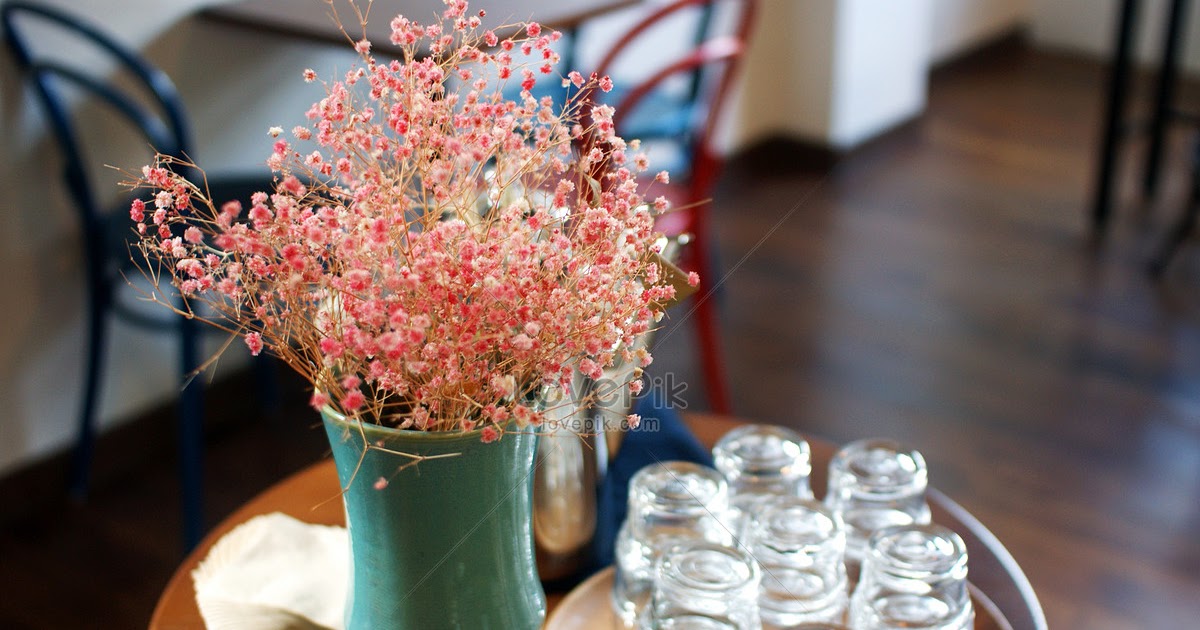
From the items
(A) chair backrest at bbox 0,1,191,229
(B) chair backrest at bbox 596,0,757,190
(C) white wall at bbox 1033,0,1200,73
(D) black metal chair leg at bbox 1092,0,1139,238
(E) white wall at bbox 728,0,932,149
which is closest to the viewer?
(A) chair backrest at bbox 0,1,191,229

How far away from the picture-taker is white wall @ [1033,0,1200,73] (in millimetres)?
4141

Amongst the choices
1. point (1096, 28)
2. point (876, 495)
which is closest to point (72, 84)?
point (876, 495)

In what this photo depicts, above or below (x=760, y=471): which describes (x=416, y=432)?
above

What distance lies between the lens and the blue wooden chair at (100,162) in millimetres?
1761

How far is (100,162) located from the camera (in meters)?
2.04

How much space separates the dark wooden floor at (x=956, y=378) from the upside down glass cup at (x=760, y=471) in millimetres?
984

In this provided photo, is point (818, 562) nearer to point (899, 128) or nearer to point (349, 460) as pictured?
point (349, 460)

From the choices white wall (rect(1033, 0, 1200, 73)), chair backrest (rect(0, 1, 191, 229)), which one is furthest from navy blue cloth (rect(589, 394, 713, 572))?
white wall (rect(1033, 0, 1200, 73))

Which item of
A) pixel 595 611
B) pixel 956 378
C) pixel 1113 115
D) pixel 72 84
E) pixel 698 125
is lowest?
pixel 956 378

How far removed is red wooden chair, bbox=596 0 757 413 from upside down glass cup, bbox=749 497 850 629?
3.42 feet

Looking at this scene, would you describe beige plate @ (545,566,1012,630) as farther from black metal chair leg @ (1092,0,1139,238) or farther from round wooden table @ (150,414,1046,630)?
black metal chair leg @ (1092,0,1139,238)

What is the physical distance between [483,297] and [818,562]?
37cm

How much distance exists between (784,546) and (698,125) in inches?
52.5

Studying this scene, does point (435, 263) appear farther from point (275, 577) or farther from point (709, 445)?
point (709, 445)
